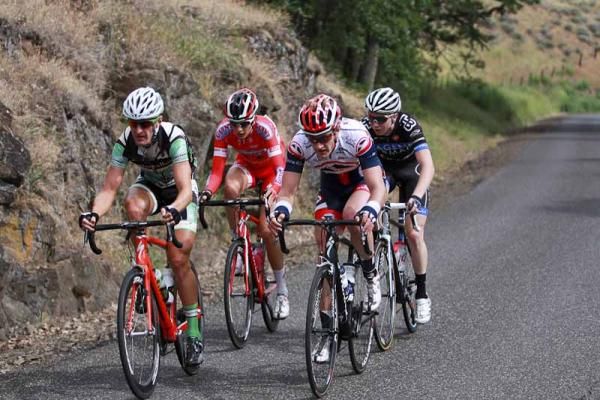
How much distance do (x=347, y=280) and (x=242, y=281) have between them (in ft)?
4.88

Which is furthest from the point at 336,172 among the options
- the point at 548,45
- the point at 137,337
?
the point at 548,45

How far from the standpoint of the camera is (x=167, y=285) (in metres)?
7.29

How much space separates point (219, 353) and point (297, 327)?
116cm

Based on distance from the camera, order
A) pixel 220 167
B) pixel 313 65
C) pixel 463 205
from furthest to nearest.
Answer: pixel 313 65
pixel 463 205
pixel 220 167

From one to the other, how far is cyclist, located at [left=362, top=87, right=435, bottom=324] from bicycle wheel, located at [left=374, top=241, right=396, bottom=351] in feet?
1.67

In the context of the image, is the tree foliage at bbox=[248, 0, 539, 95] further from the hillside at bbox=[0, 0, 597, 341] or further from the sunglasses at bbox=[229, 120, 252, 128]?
the sunglasses at bbox=[229, 120, 252, 128]

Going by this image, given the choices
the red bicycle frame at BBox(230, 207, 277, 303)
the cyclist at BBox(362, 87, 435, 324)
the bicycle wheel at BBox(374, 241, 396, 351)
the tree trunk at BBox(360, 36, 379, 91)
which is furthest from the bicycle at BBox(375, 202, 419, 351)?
the tree trunk at BBox(360, 36, 379, 91)

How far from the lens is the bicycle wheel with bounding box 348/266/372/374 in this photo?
743 cm

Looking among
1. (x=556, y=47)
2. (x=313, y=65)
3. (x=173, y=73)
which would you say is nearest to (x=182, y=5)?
(x=313, y=65)

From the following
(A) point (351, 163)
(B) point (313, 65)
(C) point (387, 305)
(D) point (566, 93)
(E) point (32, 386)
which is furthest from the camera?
(D) point (566, 93)

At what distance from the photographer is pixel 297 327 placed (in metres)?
9.22

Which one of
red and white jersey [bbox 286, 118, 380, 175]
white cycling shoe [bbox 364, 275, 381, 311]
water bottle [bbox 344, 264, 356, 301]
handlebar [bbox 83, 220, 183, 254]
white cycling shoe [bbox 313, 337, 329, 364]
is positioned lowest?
white cycling shoe [bbox 313, 337, 329, 364]

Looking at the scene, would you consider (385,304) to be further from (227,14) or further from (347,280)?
(227,14)

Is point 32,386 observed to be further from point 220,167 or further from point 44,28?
point 44,28
